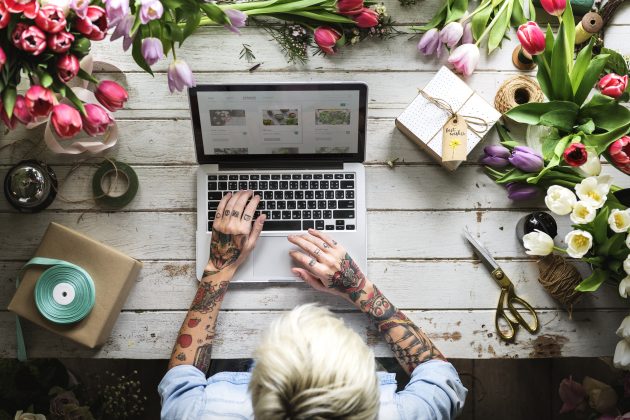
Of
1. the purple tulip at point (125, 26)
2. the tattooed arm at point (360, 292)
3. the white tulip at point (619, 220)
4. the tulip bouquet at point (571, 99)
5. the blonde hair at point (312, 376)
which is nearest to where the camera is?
the blonde hair at point (312, 376)

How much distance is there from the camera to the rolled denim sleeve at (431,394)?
4.08ft

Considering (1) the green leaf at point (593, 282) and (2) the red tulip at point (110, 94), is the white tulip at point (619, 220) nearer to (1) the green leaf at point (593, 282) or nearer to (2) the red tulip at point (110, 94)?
(1) the green leaf at point (593, 282)

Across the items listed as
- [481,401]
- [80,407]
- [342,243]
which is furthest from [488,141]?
[80,407]

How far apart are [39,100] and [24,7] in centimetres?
15

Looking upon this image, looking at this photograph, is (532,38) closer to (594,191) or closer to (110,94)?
(594,191)

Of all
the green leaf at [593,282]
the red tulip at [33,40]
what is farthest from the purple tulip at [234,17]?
the green leaf at [593,282]

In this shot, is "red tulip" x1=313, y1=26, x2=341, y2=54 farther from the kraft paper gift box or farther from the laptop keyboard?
the kraft paper gift box

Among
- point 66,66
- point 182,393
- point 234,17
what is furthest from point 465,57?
point 182,393

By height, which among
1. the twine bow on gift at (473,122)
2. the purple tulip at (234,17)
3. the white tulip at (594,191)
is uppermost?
the purple tulip at (234,17)

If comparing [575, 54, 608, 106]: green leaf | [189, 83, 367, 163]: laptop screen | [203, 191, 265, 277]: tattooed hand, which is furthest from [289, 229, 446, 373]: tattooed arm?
[575, 54, 608, 106]: green leaf

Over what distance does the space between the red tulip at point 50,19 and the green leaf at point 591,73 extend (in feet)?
3.50

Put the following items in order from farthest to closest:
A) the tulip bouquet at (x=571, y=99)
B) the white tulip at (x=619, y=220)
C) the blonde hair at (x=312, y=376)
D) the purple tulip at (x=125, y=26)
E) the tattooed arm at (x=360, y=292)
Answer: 1. the tattooed arm at (x=360, y=292)
2. the tulip bouquet at (x=571, y=99)
3. the white tulip at (x=619, y=220)
4. the purple tulip at (x=125, y=26)
5. the blonde hair at (x=312, y=376)

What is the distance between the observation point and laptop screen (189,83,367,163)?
128cm

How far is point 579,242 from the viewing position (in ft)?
3.95
